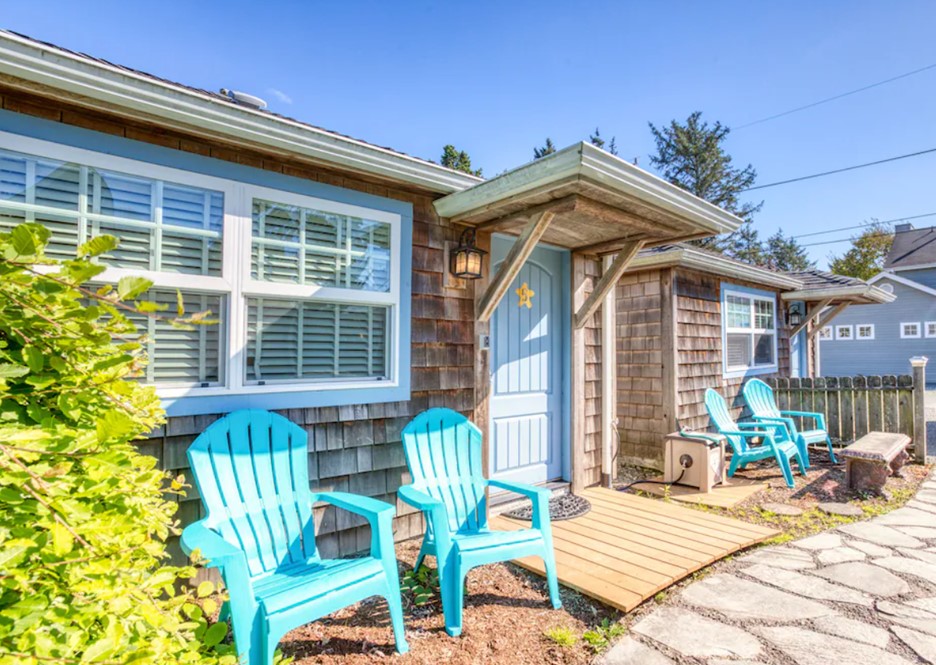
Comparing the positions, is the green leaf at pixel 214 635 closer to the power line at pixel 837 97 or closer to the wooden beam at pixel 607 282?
the wooden beam at pixel 607 282

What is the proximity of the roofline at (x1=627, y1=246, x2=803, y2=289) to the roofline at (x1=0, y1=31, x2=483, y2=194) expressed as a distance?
3.08 m

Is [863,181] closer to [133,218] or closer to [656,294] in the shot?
[656,294]

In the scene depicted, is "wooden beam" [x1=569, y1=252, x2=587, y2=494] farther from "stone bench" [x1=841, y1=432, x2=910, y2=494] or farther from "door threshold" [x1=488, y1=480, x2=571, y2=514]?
"stone bench" [x1=841, y1=432, x2=910, y2=494]

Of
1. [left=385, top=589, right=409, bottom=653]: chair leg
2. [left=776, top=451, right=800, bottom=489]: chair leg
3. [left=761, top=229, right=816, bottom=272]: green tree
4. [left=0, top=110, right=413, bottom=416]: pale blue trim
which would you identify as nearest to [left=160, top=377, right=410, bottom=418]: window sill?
[left=0, top=110, right=413, bottom=416]: pale blue trim

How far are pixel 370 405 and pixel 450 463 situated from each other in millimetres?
568

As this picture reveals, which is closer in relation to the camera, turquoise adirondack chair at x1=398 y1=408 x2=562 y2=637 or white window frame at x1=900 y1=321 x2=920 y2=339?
turquoise adirondack chair at x1=398 y1=408 x2=562 y2=637

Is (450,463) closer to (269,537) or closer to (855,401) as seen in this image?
(269,537)

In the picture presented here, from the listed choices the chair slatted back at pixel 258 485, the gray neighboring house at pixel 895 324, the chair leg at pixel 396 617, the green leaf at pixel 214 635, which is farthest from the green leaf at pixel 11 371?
the gray neighboring house at pixel 895 324

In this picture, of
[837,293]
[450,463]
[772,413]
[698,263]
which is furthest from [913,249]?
[450,463]

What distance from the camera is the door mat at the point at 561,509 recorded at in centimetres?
346

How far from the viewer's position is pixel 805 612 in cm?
230

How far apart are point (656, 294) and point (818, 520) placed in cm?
257

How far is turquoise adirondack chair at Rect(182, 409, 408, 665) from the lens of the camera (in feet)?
5.52

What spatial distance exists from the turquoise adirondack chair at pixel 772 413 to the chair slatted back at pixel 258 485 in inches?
191
